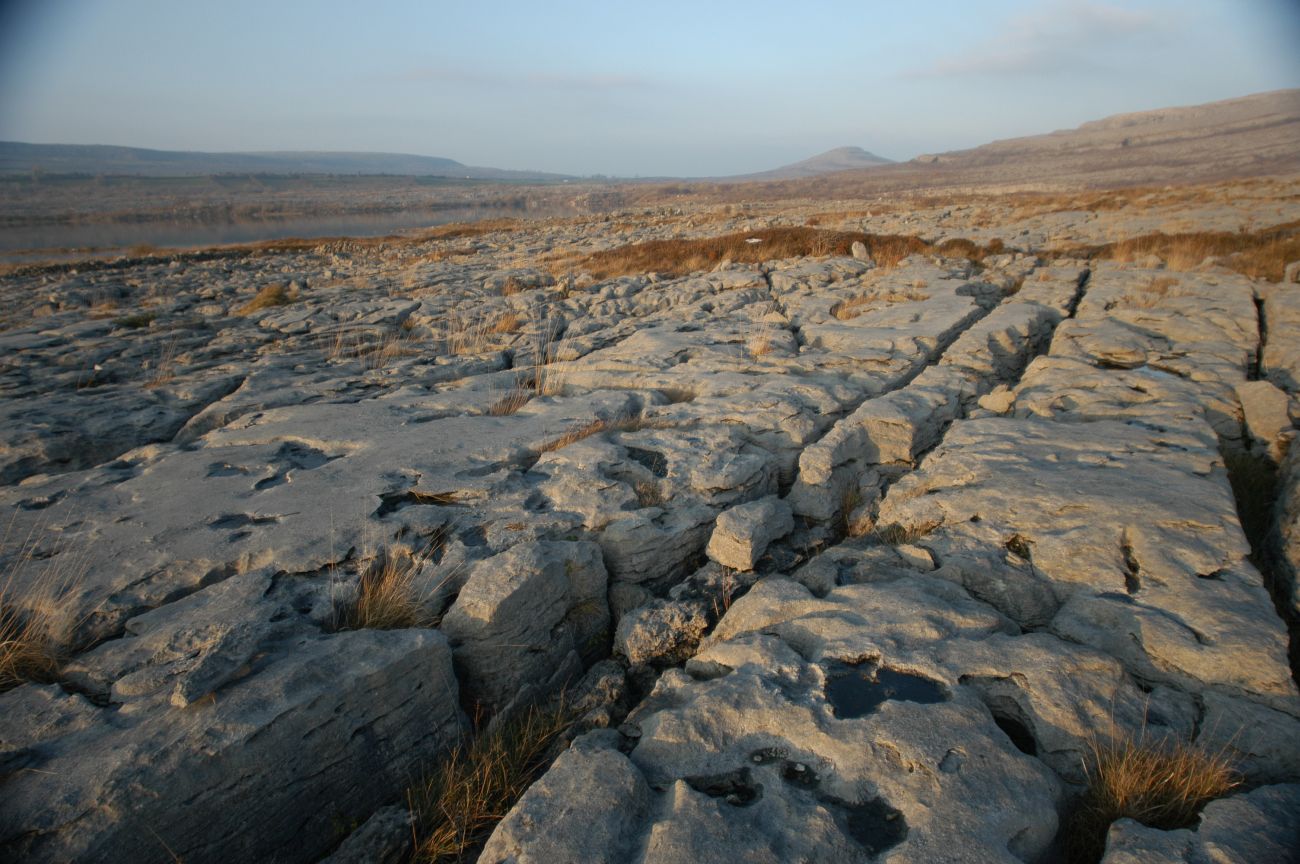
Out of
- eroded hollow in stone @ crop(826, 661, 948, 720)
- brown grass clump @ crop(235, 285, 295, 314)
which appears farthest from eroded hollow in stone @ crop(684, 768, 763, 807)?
brown grass clump @ crop(235, 285, 295, 314)

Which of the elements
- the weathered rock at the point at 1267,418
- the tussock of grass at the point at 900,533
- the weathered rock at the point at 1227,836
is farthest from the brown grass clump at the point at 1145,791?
the weathered rock at the point at 1267,418

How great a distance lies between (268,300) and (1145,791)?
54.5 ft

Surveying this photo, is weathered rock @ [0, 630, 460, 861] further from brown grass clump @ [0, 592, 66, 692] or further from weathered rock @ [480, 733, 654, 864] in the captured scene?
weathered rock @ [480, 733, 654, 864]

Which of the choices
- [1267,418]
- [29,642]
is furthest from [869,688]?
[1267,418]

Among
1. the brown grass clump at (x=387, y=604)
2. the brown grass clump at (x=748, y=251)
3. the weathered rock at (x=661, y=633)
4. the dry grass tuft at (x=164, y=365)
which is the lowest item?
the weathered rock at (x=661, y=633)

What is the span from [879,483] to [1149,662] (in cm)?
250

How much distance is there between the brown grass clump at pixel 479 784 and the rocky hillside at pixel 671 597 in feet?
0.43

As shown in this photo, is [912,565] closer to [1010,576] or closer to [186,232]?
[1010,576]

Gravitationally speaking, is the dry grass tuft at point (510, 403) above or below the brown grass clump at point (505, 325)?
below

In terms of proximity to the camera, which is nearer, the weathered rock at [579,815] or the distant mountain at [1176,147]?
the weathered rock at [579,815]

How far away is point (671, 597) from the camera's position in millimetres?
3973

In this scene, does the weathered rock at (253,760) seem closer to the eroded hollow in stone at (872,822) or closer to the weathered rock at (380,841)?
the weathered rock at (380,841)

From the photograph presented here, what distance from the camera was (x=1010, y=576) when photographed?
3648 millimetres

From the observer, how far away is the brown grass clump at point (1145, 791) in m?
2.28
